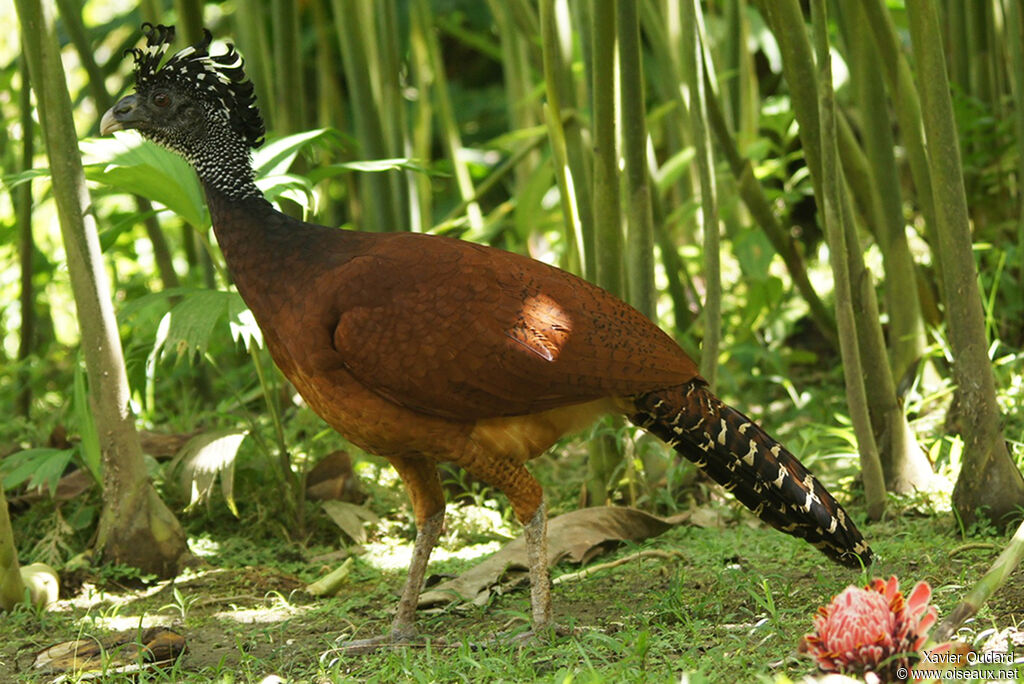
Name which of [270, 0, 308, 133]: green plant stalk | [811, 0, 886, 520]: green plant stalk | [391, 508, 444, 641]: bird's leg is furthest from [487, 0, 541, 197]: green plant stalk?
[391, 508, 444, 641]: bird's leg

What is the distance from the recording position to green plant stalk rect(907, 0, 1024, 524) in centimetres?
315

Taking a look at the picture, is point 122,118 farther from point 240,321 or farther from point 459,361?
point 459,361

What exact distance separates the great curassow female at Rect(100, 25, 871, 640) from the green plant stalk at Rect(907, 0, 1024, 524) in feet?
1.55

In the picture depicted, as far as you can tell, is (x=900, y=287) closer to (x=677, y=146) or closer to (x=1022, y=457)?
(x=1022, y=457)

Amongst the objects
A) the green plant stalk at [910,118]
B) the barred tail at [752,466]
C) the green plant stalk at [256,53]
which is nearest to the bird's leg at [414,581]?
the barred tail at [752,466]

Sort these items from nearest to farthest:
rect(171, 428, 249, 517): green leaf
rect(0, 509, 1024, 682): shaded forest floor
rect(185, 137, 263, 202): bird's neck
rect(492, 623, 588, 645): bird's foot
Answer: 1. rect(0, 509, 1024, 682): shaded forest floor
2. rect(492, 623, 588, 645): bird's foot
3. rect(185, 137, 263, 202): bird's neck
4. rect(171, 428, 249, 517): green leaf

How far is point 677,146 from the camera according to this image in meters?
6.21

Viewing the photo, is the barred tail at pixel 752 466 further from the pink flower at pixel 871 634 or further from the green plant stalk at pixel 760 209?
the green plant stalk at pixel 760 209

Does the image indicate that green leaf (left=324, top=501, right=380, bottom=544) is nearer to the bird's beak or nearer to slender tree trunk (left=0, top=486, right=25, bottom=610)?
slender tree trunk (left=0, top=486, right=25, bottom=610)

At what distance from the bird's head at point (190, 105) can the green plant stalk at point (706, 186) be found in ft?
4.86

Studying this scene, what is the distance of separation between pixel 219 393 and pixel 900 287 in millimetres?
3533

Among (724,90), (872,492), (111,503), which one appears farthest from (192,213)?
(724,90)

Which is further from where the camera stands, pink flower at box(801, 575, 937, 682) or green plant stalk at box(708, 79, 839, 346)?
green plant stalk at box(708, 79, 839, 346)

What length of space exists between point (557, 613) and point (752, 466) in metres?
0.74
